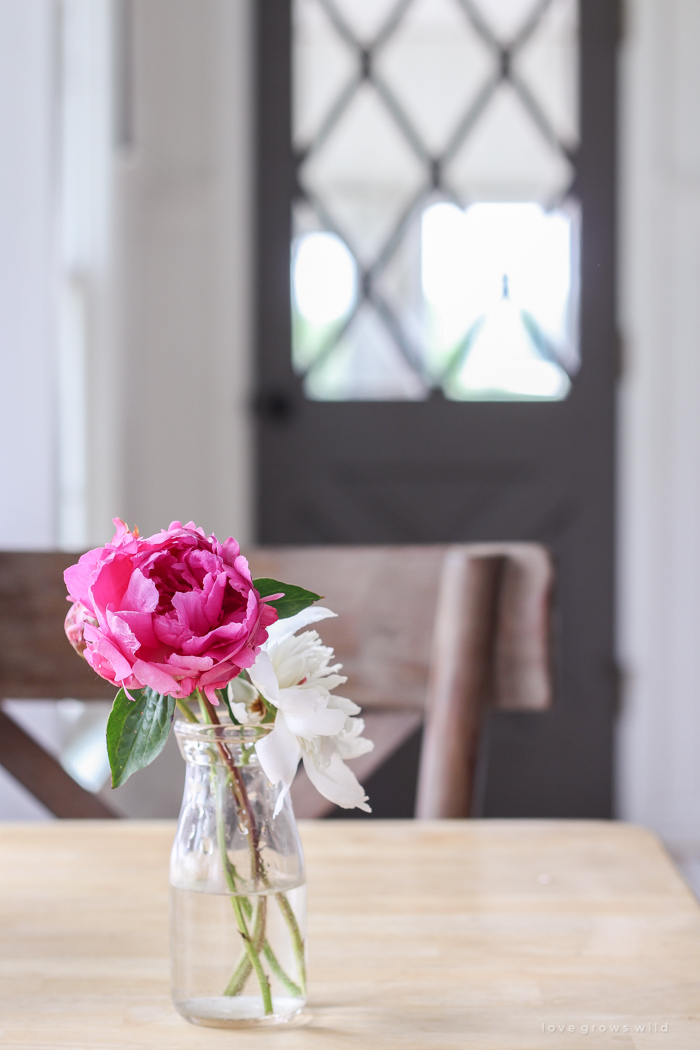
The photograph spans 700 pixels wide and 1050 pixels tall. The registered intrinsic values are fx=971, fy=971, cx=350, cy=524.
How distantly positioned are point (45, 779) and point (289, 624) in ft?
2.01

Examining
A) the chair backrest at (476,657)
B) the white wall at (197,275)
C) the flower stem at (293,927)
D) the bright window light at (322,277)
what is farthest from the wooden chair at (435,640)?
the bright window light at (322,277)

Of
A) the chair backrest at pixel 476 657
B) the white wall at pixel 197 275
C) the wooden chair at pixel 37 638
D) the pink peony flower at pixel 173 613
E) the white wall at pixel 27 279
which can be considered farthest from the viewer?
the white wall at pixel 197 275

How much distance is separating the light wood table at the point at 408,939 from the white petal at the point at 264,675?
17 centimetres

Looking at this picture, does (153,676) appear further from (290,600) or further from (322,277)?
(322,277)

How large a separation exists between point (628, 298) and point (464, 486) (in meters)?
0.64

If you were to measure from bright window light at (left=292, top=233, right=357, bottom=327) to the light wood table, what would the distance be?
A: 1.90 meters

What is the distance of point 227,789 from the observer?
425mm

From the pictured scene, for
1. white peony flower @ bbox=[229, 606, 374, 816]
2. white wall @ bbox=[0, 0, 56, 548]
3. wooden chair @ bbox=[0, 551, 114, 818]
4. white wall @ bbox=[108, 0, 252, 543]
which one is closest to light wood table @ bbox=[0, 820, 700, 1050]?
white peony flower @ bbox=[229, 606, 374, 816]

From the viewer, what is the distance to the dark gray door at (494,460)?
2494 millimetres

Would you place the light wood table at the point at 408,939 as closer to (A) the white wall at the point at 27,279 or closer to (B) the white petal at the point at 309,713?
(B) the white petal at the point at 309,713

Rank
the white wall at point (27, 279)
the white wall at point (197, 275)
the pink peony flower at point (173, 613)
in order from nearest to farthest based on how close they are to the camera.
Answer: the pink peony flower at point (173, 613), the white wall at point (27, 279), the white wall at point (197, 275)

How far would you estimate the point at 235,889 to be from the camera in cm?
42

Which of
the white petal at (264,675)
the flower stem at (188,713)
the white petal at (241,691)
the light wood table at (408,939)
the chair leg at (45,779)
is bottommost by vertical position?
the chair leg at (45,779)

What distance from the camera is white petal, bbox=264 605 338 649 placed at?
0.41 meters
